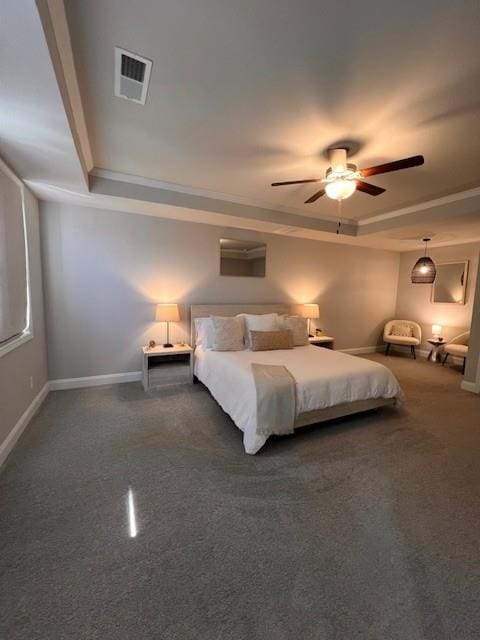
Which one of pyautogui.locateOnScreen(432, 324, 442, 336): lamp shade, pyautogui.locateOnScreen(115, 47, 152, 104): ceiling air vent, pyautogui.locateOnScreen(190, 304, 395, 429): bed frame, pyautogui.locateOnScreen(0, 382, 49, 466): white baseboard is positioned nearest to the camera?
pyautogui.locateOnScreen(115, 47, 152, 104): ceiling air vent

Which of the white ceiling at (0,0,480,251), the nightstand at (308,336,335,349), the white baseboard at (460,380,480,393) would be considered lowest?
the white baseboard at (460,380,480,393)

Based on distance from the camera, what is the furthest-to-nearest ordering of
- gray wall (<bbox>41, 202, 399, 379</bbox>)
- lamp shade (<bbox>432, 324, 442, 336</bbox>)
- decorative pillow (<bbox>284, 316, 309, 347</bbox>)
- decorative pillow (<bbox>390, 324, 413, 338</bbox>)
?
decorative pillow (<bbox>390, 324, 413, 338</bbox>)
lamp shade (<bbox>432, 324, 442, 336</bbox>)
decorative pillow (<bbox>284, 316, 309, 347</bbox>)
gray wall (<bbox>41, 202, 399, 379</bbox>)

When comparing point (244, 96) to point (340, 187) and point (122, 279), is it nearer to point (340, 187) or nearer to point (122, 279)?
point (340, 187)

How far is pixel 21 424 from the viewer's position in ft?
8.64

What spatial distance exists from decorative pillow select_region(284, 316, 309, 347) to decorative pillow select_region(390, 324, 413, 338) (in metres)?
3.19

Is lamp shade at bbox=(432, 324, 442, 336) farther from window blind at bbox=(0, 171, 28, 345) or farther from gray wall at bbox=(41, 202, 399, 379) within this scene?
window blind at bbox=(0, 171, 28, 345)

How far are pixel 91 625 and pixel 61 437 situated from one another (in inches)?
70.4

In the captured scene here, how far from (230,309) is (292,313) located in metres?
1.29

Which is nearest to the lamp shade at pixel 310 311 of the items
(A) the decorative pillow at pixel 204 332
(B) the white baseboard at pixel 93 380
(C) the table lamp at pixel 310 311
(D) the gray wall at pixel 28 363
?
(C) the table lamp at pixel 310 311

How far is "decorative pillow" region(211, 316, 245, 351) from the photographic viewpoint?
12.3 ft

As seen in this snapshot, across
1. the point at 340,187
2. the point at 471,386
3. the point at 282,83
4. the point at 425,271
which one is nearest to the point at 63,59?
the point at 282,83

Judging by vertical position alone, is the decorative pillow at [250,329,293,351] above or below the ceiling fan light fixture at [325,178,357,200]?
below

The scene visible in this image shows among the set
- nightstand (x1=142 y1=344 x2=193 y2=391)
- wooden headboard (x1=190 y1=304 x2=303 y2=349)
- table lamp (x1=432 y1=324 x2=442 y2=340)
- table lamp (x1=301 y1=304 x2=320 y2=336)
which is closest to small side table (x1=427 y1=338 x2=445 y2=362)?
table lamp (x1=432 y1=324 x2=442 y2=340)

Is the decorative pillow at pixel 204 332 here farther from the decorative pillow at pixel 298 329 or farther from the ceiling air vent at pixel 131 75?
the ceiling air vent at pixel 131 75
